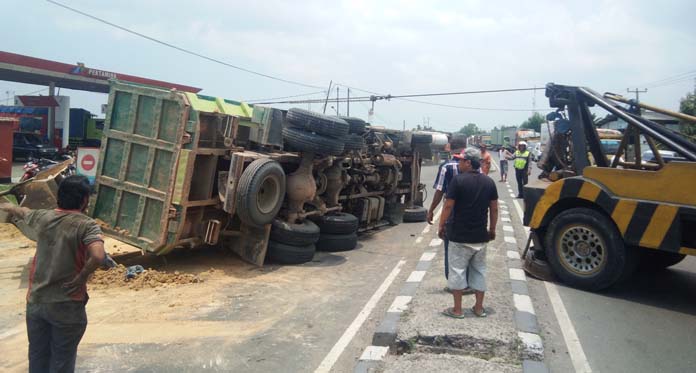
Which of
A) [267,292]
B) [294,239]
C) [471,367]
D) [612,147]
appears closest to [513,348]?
[471,367]

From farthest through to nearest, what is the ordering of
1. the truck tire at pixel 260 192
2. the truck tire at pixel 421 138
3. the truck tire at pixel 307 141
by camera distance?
the truck tire at pixel 421 138 → the truck tire at pixel 307 141 → the truck tire at pixel 260 192

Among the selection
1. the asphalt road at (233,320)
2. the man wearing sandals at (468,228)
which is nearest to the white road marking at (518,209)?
the asphalt road at (233,320)

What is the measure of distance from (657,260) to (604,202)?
177cm

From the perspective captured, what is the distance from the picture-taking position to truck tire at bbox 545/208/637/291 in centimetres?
591

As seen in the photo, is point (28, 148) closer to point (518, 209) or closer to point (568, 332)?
point (518, 209)

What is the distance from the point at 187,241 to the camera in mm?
6914

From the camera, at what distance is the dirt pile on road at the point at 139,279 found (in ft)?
20.4

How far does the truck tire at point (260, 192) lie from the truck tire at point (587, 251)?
12.4 feet

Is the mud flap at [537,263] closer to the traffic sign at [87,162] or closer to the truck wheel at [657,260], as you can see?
the truck wheel at [657,260]

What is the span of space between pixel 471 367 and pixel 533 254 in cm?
368

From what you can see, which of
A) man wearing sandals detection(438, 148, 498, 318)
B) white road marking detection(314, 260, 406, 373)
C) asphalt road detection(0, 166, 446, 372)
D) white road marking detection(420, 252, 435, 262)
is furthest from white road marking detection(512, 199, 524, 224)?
man wearing sandals detection(438, 148, 498, 318)

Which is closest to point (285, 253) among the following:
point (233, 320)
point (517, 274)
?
point (233, 320)

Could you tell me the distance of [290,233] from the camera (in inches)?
298

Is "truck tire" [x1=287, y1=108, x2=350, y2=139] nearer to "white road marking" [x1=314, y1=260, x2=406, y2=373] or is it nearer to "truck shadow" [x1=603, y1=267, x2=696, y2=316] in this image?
"white road marking" [x1=314, y1=260, x2=406, y2=373]
